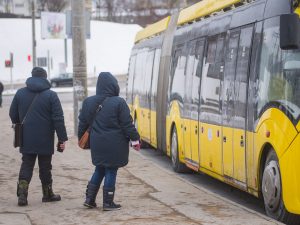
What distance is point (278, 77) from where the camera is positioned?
8.62 meters

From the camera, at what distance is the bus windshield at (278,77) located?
8.25 meters

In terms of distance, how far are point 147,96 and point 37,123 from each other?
853cm

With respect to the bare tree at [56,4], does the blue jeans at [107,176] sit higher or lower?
lower

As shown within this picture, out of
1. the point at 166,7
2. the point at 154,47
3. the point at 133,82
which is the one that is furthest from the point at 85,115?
the point at 166,7

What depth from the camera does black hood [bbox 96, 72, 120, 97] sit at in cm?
919

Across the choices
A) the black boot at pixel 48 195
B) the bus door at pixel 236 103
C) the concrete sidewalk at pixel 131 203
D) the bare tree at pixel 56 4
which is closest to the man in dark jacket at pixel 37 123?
the black boot at pixel 48 195

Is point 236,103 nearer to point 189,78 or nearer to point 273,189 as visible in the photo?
point 273,189

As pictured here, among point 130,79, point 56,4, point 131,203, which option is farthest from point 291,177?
point 56,4

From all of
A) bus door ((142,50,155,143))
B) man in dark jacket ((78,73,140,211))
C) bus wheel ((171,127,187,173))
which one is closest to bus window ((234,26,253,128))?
man in dark jacket ((78,73,140,211))

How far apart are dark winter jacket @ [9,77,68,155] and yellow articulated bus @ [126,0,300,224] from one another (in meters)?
2.25

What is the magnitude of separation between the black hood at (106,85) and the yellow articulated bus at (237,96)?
1.64 metres

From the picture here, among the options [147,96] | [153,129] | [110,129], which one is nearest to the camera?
[110,129]

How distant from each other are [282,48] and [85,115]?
8.15 ft

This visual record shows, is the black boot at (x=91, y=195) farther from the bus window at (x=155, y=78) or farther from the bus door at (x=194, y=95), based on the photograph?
the bus window at (x=155, y=78)
